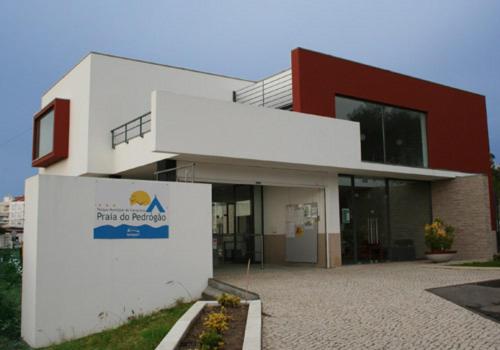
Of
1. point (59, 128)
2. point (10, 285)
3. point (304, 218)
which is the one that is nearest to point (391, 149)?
point (304, 218)

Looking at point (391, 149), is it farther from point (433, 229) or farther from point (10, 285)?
point (10, 285)

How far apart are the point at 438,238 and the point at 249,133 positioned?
8.61m

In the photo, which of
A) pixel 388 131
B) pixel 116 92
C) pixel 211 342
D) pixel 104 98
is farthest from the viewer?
pixel 388 131

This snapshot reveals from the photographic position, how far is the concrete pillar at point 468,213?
2028 centimetres

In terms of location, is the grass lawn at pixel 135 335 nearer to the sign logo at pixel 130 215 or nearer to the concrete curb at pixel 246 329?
the concrete curb at pixel 246 329

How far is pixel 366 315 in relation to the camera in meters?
8.64

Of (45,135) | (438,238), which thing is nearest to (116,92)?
(45,135)

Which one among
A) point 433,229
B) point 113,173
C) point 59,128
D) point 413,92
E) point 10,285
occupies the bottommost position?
point 10,285

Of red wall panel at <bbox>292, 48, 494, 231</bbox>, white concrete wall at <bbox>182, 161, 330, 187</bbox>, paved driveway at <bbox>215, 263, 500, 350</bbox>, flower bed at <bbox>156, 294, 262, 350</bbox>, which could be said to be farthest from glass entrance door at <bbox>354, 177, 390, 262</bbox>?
flower bed at <bbox>156, 294, 262, 350</bbox>

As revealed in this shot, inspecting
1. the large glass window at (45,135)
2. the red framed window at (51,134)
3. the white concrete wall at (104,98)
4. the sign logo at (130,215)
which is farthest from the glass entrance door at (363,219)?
the large glass window at (45,135)

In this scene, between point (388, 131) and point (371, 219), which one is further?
point (388, 131)

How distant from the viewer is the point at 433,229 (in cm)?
1900

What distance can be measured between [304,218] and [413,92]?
693cm

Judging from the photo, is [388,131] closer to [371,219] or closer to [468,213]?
[371,219]
